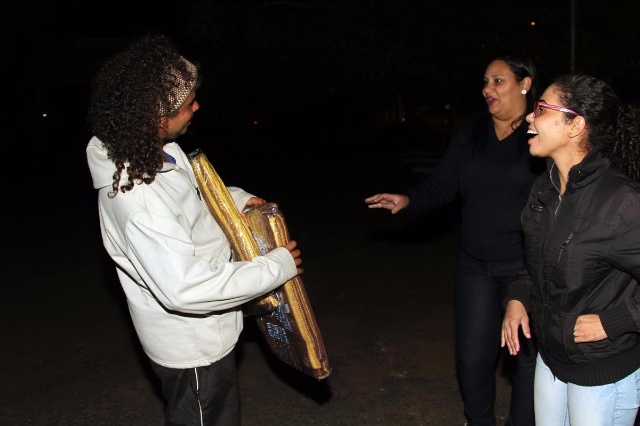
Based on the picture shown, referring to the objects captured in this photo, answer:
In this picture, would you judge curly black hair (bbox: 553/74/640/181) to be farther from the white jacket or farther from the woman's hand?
the white jacket

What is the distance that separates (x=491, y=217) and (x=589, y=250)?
117 cm

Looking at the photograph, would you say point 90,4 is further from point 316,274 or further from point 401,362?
point 401,362

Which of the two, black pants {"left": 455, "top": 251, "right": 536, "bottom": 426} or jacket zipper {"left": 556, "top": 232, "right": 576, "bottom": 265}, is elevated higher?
jacket zipper {"left": 556, "top": 232, "right": 576, "bottom": 265}

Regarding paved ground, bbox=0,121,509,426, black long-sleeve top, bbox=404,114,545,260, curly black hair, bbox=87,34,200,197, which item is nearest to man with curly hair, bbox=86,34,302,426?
curly black hair, bbox=87,34,200,197

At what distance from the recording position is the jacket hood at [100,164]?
7.72 ft

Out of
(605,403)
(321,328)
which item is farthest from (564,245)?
(321,328)

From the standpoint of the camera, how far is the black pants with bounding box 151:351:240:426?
261 centimetres

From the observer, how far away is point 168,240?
225cm

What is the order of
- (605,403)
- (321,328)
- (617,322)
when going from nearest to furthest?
1. (617,322)
2. (605,403)
3. (321,328)

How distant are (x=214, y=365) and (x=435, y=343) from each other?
3.02 m

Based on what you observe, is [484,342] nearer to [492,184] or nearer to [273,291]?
[492,184]

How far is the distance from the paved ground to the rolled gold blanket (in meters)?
1.49

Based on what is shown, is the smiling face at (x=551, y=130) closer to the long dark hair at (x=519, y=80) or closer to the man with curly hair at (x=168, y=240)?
the long dark hair at (x=519, y=80)

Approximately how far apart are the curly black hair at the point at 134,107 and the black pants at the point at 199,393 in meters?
0.76
